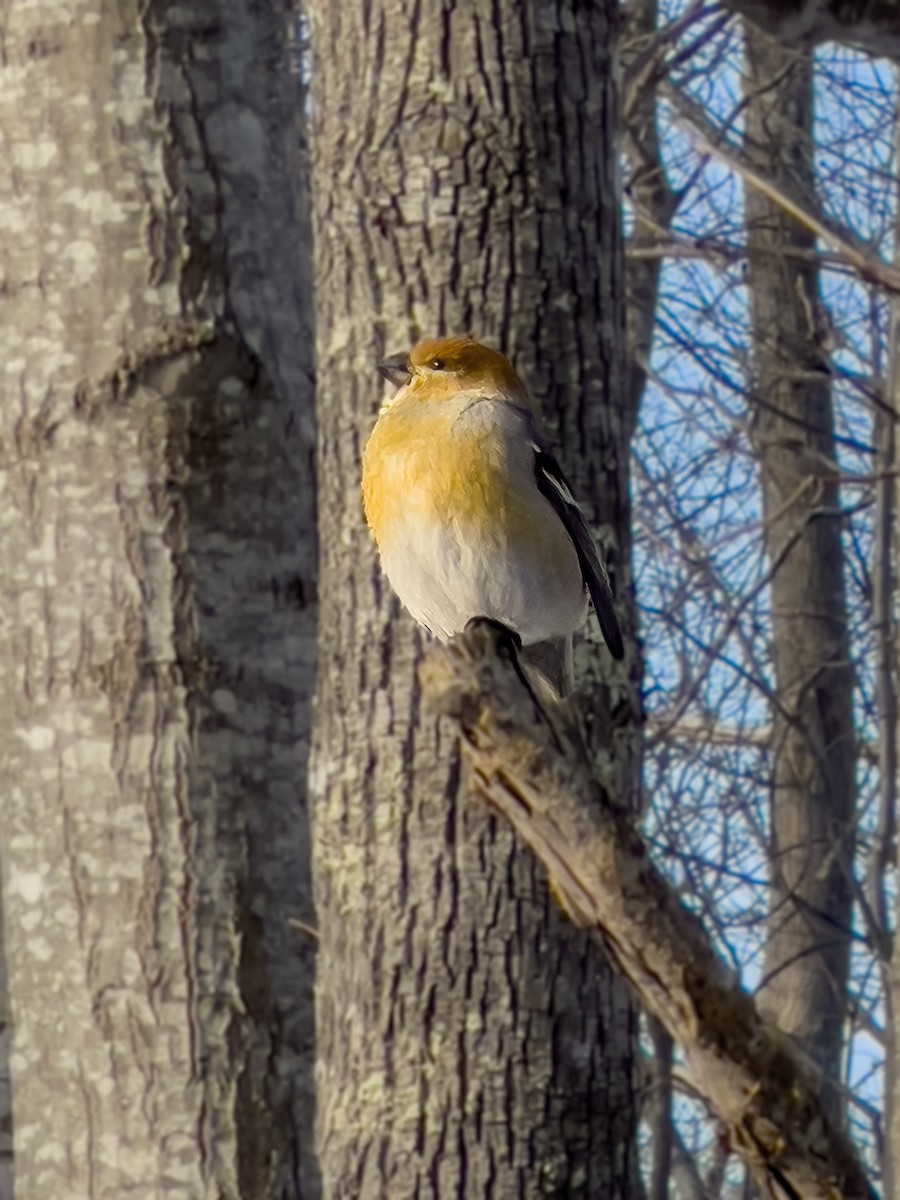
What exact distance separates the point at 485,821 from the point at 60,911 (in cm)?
84

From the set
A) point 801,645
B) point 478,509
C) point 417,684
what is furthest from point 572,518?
point 801,645

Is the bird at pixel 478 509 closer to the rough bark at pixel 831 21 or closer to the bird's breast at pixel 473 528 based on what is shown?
the bird's breast at pixel 473 528

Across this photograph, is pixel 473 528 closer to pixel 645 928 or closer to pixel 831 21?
pixel 645 928

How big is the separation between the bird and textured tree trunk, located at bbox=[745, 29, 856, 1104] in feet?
25.1

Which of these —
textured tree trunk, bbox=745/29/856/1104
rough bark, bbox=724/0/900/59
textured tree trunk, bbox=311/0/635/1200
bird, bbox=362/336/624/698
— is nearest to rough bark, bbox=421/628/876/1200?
bird, bbox=362/336/624/698

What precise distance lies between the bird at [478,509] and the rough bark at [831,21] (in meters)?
3.45

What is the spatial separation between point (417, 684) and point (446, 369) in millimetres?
1591

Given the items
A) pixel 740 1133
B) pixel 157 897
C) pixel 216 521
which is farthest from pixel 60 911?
pixel 740 1133

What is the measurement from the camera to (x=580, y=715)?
10.7 feet

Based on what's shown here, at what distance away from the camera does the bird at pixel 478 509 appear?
68.3 inches

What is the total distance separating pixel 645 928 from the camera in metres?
1.50

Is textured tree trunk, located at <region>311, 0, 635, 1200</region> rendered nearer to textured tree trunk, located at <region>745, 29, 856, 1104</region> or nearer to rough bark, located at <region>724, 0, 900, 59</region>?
rough bark, located at <region>724, 0, 900, 59</region>

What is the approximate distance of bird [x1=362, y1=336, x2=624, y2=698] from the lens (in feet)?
5.69

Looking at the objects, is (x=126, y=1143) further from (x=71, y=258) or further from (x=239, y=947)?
(x=71, y=258)
